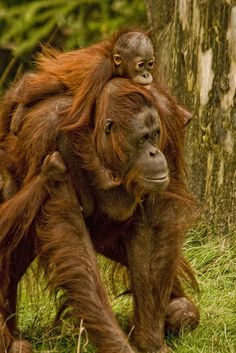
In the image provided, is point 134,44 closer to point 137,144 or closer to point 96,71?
point 96,71

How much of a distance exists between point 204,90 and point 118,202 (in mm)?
1497

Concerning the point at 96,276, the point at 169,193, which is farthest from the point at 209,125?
the point at 96,276

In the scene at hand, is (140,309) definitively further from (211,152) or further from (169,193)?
(211,152)

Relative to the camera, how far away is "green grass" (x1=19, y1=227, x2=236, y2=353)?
4.86m

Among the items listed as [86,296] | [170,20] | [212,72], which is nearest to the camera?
[86,296]

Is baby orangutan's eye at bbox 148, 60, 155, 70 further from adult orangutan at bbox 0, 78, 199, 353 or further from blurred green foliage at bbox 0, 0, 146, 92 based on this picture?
blurred green foliage at bbox 0, 0, 146, 92

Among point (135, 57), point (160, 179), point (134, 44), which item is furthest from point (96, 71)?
point (160, 179)

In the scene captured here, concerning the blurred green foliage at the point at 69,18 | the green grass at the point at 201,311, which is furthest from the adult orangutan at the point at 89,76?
the blurred green foliage at the point at 69,18

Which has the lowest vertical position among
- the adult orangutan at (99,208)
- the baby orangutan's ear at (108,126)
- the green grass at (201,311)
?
the green grass at (201,311)

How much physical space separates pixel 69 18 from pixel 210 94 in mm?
2948

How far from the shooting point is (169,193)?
4785 millimetres

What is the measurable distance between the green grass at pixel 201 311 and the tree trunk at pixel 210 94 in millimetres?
151

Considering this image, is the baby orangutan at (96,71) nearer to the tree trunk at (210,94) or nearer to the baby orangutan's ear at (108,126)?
the baby orangutan's ear at (108,126)

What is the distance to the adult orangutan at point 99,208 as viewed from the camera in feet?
14.9
